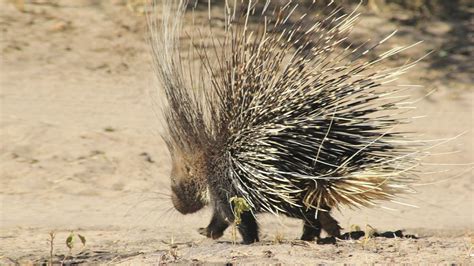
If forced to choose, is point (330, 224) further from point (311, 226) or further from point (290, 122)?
point (290, 122)

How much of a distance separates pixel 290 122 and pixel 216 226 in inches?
37.8

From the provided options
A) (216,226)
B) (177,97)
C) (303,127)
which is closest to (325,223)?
(216,226)

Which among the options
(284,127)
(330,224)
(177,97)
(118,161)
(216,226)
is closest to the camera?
(284,127)

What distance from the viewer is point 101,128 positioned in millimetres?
8664

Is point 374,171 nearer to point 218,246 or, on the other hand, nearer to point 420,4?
point 218,246

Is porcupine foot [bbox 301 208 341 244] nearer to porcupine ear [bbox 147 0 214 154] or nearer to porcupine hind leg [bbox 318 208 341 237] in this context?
porcupine hind leg [bbox 318 208 341 237]

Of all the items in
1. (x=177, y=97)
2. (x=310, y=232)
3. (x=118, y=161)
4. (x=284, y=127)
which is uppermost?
(x=118, y=161)

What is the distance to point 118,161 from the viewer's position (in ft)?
26.3

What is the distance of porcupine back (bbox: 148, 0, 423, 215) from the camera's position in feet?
16.4

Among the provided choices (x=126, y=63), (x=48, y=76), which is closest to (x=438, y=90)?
(x=126, y=63)

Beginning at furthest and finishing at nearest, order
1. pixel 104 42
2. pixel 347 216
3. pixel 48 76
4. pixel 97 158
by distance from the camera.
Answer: pixel 104 42
pixel 48 76
pixel 97 158
pixel 347 216

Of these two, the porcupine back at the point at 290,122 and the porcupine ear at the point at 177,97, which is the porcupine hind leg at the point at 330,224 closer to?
the porcupine back at the point at 290,122

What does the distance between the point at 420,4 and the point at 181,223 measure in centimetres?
655

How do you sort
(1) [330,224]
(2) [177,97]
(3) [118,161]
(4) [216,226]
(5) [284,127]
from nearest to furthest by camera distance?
1. (5) [284,127]
2. (2) [177,97]
3. (1) [330,224]
4. (4) [216,226]
5. (3) [118,161]
